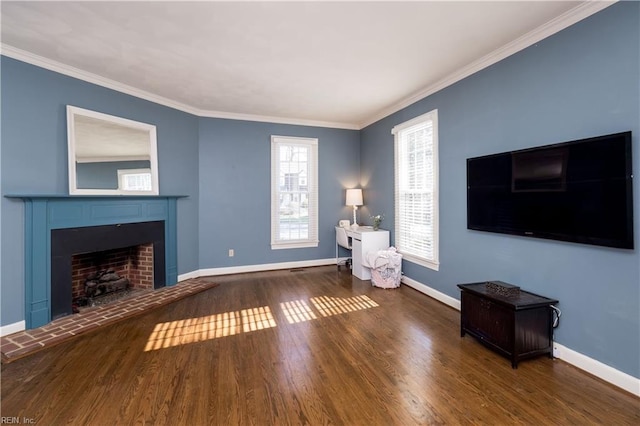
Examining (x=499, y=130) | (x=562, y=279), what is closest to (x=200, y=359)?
(x=562, y=279)

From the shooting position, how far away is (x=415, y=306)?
11.8 ft

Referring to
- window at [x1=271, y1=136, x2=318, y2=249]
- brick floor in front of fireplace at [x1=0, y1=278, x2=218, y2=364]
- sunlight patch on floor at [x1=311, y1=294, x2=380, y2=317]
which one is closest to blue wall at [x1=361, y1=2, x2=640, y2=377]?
sunlight patch on floor at [x1=311, y1=294, x2=380, y2=317]

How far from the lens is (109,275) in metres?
4.05

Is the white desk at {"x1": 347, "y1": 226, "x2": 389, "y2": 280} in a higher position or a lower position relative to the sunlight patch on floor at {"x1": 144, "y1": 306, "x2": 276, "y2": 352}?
higher

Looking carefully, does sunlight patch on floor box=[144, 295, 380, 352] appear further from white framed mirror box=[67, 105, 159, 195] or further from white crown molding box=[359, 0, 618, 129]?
white crown molding box=[359, 0, 618, 129]

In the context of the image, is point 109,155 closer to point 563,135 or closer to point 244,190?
point 244,190

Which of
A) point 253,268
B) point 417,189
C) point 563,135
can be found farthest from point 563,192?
point 253,268

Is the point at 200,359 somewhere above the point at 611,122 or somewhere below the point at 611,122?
below

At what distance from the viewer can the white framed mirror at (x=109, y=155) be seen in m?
3.33

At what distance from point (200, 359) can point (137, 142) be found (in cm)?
306

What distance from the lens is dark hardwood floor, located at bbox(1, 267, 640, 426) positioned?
71.2 inches

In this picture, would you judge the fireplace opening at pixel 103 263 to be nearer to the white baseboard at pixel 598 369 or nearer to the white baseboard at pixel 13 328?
the white baseboard at pixel 13 328

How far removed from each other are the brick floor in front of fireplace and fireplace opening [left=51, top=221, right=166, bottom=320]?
21 cm

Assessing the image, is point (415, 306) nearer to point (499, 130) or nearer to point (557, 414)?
point (557, 414)
